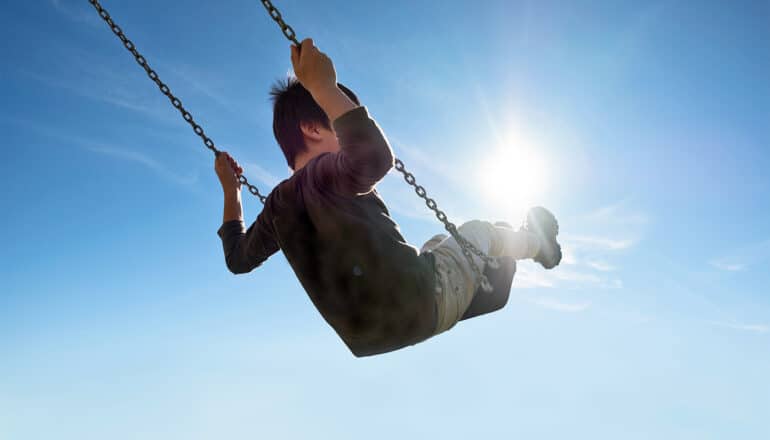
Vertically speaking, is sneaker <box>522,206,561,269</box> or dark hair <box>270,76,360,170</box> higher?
dark hair <box>270,76,360,170</box>

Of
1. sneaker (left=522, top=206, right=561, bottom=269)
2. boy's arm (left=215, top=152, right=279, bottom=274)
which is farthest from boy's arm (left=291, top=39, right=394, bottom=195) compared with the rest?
sneaker (left=522, top=206, right=561, bottom=269)

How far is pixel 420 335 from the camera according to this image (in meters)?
2.54

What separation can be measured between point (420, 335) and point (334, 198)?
72 cm

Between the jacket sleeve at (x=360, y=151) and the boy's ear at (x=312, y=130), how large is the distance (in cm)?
56

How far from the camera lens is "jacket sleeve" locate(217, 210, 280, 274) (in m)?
3.21

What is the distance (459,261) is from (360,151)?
84cm

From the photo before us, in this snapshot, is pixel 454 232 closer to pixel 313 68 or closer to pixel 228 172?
pixel 313 68

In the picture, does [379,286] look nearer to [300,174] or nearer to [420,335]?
[420,335]

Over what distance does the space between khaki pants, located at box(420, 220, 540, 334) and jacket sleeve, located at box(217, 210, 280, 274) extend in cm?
88

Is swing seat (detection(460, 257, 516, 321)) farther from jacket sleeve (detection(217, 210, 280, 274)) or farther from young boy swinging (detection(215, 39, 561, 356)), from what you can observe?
jacket sleeve (detection(217, 210, 280, 274))

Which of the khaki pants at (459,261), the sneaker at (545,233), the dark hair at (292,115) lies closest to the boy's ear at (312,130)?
the dark hair at (292,115)

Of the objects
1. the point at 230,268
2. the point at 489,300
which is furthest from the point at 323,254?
the point at 230,268

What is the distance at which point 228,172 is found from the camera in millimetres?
3775

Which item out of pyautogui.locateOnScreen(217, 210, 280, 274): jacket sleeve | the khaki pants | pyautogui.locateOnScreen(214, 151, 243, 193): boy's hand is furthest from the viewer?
pyautogui.locateOnScreen(214, 151, 243, 193): boy's hand
